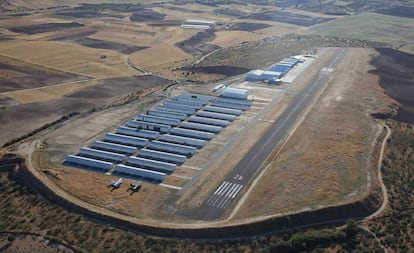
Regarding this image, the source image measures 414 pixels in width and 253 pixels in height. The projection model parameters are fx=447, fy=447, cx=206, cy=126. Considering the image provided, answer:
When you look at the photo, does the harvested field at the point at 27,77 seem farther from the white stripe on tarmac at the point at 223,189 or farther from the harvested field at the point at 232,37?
the white stripe on tarmac at the point at 223,189

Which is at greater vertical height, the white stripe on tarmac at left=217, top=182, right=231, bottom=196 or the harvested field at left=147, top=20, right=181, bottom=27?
the harvested field at left=147, top=20, right=181, bottom=27

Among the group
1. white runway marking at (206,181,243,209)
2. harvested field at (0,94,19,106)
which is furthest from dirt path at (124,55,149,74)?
white runway marking at (206,181,243,209)

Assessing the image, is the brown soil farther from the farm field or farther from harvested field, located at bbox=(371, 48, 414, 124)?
harvested field, located at bbox=(371, 48, 414, 124)

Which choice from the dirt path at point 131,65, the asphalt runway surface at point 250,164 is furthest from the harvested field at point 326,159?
the dirt path at point 131,65

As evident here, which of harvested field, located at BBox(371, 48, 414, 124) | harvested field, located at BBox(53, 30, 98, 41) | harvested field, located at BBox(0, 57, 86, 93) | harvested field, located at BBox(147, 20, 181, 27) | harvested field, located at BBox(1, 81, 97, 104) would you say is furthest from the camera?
harvested field, located at BBox(147, 20, 181, 27)

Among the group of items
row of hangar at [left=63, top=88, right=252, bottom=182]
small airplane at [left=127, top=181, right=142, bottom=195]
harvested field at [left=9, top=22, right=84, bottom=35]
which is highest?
harvested field at [left=9, top=22, right=84, bottom=35]

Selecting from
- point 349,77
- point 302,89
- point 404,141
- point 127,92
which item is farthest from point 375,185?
point 127,92
